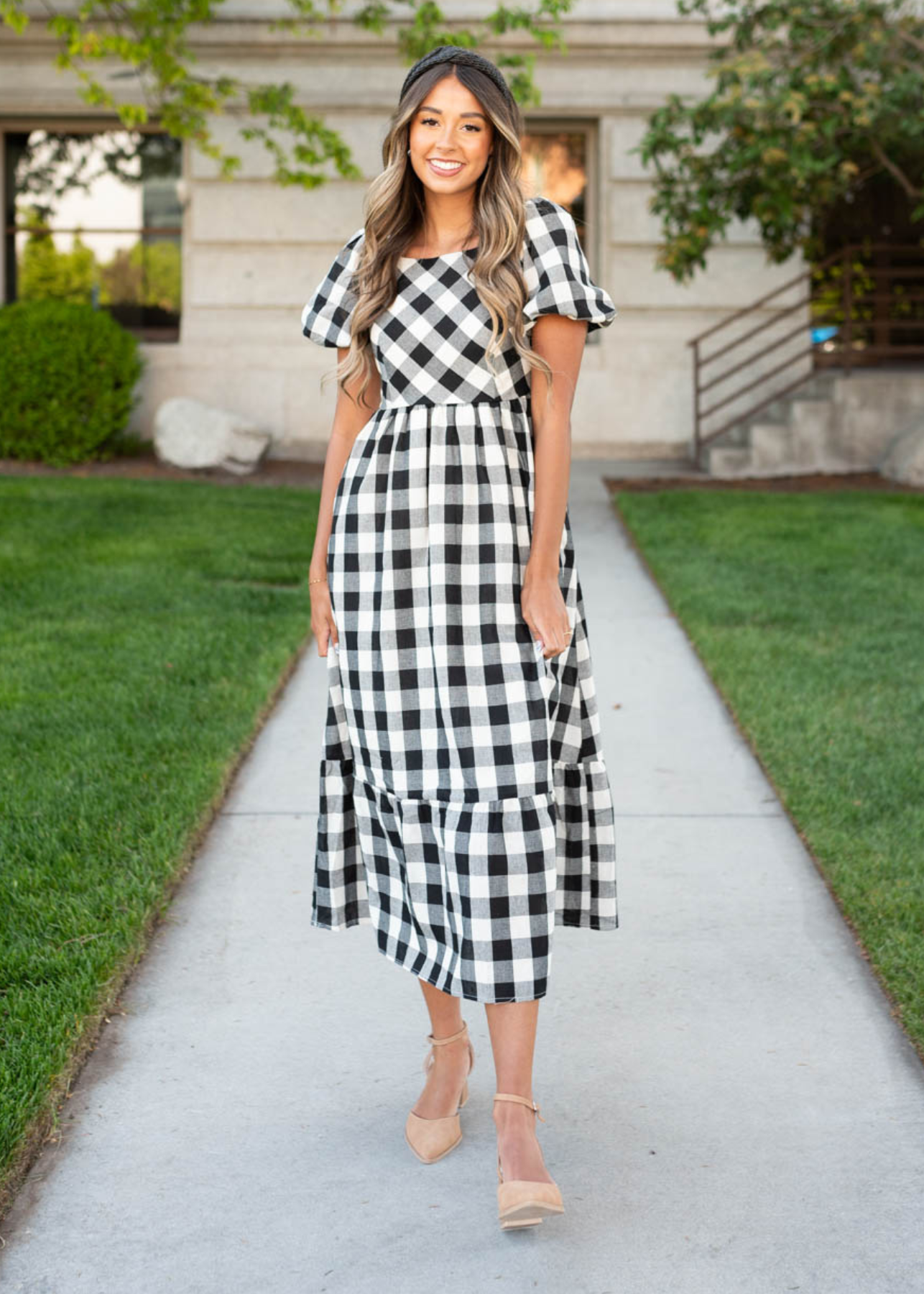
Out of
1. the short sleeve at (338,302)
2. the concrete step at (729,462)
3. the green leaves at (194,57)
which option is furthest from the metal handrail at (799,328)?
the short sleeve at (338,302)

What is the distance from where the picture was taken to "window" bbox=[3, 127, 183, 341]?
1582 centimetres

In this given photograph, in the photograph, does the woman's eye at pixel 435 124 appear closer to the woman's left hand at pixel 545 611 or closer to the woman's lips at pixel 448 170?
the woman's lips at pixel 448 170

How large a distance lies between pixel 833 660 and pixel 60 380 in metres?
9.60

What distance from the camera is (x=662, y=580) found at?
8359 mm

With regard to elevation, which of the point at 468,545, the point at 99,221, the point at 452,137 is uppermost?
the point at 99,221

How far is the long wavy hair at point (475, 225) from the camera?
2492 mm

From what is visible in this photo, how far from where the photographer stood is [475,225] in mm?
2592

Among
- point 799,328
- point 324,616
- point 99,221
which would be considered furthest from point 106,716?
point 99,221

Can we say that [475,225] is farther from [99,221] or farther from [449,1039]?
[99,221]

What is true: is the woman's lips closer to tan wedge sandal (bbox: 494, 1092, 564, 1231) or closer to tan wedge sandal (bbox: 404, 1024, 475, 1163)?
tan wedge sandal (bbox: 404, 1024, 475, 1163)

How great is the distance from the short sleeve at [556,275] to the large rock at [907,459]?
1125 cm

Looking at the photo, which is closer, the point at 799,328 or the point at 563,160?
the point at 799,328

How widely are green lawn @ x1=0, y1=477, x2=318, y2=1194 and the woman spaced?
3.13 feet

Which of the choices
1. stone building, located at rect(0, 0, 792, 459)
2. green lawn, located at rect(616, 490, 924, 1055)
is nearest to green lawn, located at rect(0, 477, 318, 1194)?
green lawn, located at rect(616, 490, 924, 1055)
